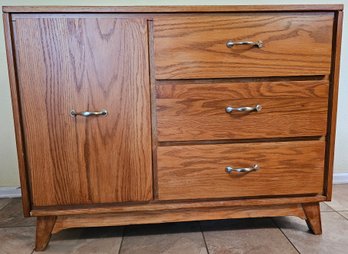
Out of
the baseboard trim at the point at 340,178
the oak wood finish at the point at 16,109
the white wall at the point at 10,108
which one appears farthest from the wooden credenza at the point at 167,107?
the baseboard trim at the point at 340,178

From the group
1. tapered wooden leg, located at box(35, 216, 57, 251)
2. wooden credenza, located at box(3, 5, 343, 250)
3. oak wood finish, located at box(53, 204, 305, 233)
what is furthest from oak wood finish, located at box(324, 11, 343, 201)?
tapered wooden leg, located at box(35, 216, 57, 251)

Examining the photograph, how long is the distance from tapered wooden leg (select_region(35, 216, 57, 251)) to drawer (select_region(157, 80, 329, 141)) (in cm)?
43

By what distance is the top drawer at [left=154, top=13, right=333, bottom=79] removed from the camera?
81 cm

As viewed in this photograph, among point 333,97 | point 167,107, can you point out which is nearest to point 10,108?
point 167,107

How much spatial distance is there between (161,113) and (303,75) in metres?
0.43

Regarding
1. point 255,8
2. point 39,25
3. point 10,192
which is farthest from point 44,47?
point 10,192

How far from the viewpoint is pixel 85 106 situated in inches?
32.5

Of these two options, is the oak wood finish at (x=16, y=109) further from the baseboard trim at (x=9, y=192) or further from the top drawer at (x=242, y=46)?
the baseboard trim at (x=9, y=192)

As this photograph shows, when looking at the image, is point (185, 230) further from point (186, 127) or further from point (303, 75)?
point (303, 75)

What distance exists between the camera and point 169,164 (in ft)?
2.86

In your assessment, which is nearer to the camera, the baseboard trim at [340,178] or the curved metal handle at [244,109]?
the curved metal handle at [244,109]

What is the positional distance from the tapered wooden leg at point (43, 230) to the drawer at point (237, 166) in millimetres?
351

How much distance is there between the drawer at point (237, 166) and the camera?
872 millimetres

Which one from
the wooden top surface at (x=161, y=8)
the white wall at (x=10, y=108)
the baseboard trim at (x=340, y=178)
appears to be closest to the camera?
the wooden top surface at (x=161, y=8)
